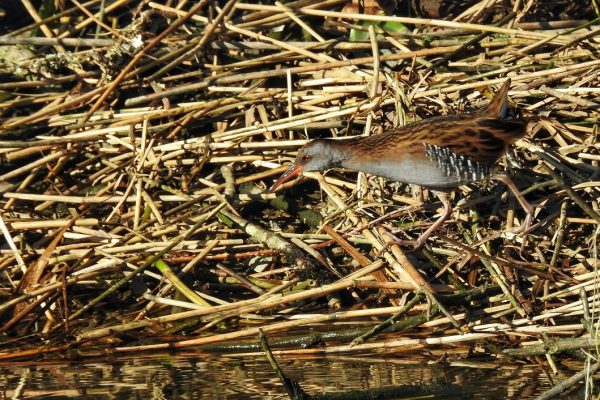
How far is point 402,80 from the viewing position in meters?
A: 6.57

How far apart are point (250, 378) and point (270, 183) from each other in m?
1.91

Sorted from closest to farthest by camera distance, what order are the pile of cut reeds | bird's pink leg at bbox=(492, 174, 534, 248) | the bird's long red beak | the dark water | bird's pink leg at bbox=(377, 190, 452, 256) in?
the dark water
the pile of cut reeds
bird's pink leg at bbox=(492, 174, 534, 248)
bird's pink leg at bbox=(377, 190, 452, 256)
the bird's long red beak

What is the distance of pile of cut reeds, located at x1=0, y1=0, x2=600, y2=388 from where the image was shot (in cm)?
556

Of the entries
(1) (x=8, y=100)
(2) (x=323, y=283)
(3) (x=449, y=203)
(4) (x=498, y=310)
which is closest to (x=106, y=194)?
(1) (x=8, y=100)

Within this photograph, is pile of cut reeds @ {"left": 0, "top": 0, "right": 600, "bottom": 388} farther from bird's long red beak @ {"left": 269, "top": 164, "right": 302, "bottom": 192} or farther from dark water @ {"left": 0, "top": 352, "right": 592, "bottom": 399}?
bird's long red beak @ {"left": 269, "top": 164, "right": 302, "bottom": 192}

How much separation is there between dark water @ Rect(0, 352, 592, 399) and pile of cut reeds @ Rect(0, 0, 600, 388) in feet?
0.48

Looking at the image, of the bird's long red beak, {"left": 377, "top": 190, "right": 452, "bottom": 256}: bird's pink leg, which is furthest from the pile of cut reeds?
the bird's long red beak

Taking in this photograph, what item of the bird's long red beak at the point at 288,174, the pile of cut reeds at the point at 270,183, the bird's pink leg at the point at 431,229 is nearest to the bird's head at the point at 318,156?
the bird's long red beak at the point at 288,174

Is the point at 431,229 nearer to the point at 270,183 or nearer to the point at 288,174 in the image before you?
the point at 288,174

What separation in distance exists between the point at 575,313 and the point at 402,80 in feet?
6.40

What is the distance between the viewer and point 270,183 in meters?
6.68

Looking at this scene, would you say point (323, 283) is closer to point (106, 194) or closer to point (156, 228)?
point (156, 228)

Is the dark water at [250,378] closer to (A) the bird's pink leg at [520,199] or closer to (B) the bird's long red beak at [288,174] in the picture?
(A) the bird's pink leg at [520,199]

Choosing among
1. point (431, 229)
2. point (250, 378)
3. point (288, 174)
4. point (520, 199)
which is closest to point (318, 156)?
point (288, 174)
